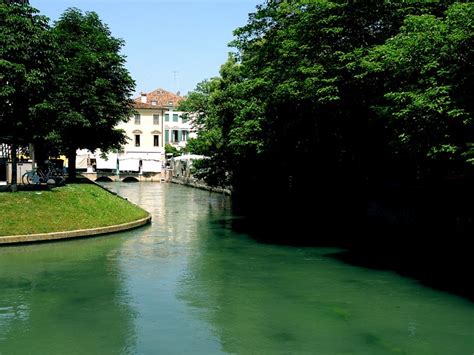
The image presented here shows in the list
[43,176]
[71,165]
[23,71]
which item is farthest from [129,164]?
[23,71]

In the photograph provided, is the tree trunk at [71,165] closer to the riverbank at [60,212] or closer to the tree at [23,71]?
the riverbank at [60,212]

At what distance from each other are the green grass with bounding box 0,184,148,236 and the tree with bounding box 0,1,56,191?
6.81 ft

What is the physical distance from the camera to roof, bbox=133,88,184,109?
102m

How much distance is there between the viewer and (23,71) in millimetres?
28703

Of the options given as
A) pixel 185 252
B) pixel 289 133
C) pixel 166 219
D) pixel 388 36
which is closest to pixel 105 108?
pixel 166 219

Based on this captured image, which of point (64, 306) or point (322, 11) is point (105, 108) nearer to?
point (322, 11)

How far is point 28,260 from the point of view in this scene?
73.5 feet

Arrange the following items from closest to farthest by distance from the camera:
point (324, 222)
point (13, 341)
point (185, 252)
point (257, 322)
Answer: point (13, 341) < point (257, 322) < point (185, 252) < point (324, 222)

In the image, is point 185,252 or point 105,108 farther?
point 105,108

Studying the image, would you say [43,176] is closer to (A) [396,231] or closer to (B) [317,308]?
(A) [396,231]

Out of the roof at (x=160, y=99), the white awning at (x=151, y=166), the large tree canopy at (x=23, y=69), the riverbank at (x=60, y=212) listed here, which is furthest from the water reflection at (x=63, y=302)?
the roof at (x=160, y=99)

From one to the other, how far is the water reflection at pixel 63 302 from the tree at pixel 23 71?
838cm

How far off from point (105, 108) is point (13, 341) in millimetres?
29155

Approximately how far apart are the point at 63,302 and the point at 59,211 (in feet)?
43.0
